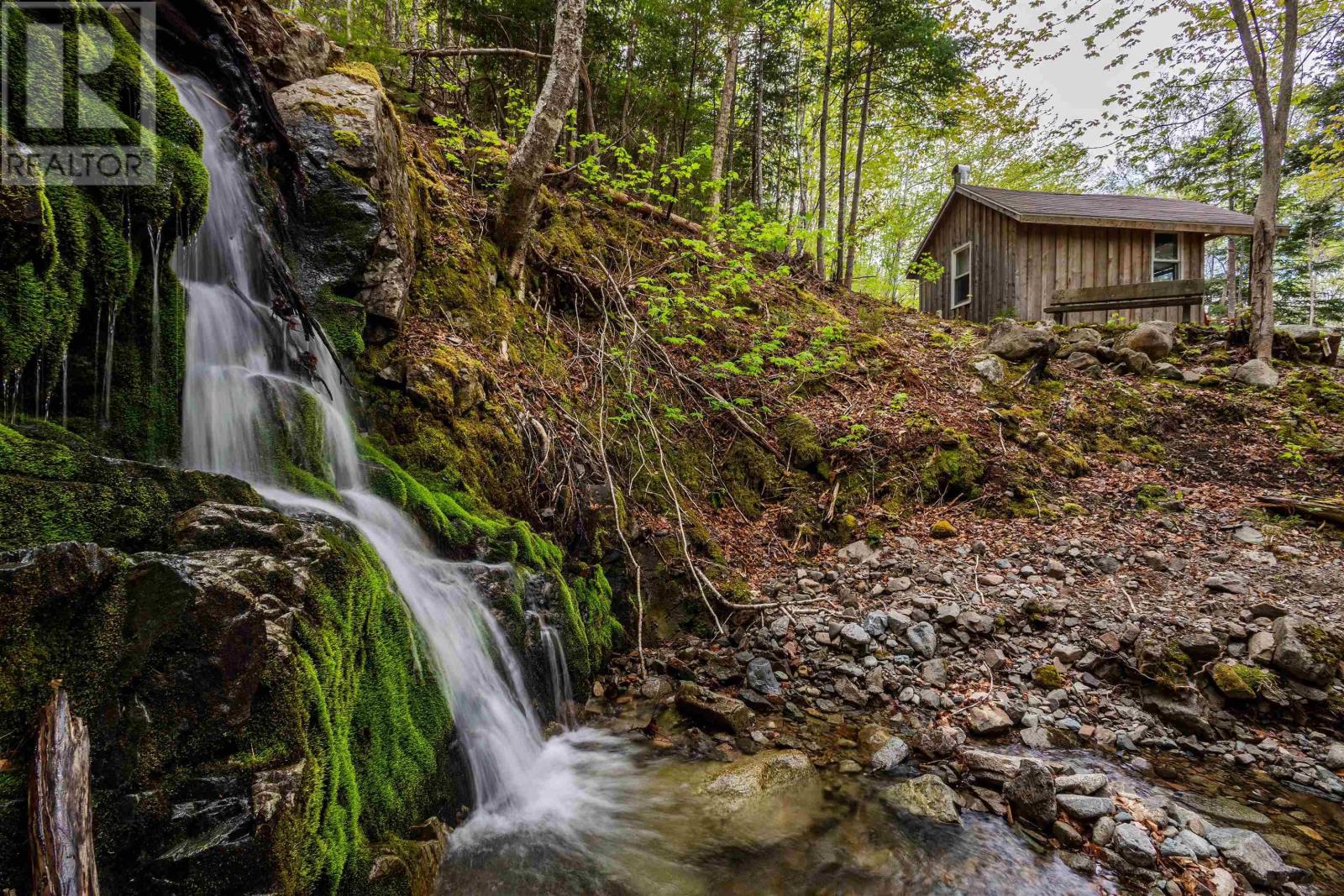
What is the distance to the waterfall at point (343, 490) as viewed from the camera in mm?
3246

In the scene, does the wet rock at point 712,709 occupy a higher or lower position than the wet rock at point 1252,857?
higher

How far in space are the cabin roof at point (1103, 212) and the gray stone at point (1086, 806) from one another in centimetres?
1494

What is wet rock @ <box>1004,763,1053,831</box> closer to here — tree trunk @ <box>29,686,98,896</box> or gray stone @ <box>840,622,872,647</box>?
gray stone @ <box>840,622,872,647</box>

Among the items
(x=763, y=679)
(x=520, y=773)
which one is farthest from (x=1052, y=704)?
(x=520, y=773)

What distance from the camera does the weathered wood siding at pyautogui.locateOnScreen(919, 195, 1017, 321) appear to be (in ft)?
49.6

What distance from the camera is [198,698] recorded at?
1.89 metres

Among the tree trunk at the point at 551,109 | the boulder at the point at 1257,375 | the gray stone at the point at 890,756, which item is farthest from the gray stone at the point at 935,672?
the boulder at the point at 1257,375

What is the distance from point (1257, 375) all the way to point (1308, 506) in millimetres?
3920

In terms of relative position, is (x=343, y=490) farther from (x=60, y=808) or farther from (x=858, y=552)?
(x=858, y=552)

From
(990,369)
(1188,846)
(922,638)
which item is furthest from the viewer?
(990,369)

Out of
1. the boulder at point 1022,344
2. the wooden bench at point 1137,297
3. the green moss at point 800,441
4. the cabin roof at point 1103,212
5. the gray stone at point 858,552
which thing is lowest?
the gray stone at point 858,552

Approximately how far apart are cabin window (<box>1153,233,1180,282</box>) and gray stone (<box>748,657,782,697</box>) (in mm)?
17275

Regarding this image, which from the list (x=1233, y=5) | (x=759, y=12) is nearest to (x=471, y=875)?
(x=759, y=12)

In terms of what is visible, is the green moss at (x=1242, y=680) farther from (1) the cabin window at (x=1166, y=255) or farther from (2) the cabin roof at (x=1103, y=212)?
(1) the cabin window at (x=1166, y=255)
